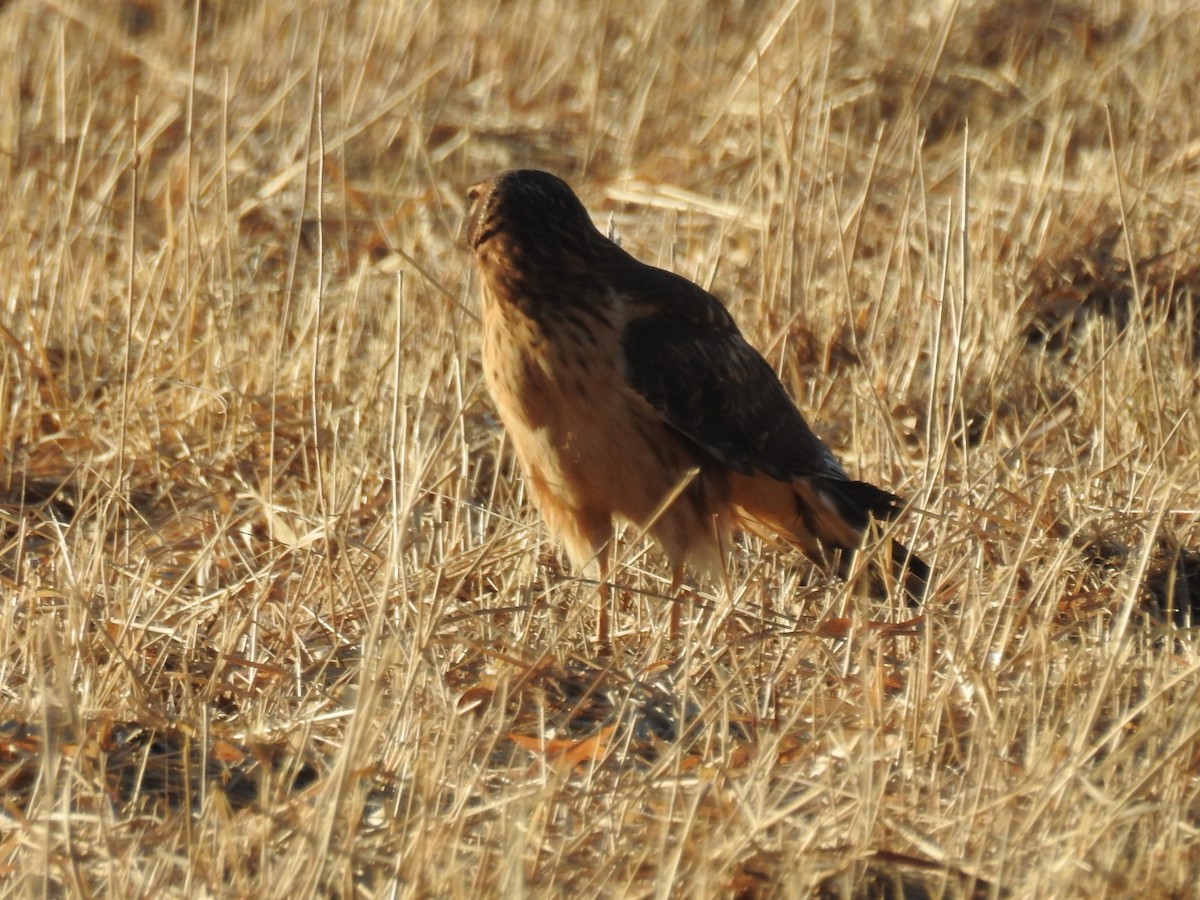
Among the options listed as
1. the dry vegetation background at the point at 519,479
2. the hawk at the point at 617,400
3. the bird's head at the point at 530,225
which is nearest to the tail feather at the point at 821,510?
the hawk at the point at 617,400

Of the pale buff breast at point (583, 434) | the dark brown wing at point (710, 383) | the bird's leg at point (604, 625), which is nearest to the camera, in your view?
the bird's leg at point (604, 625)

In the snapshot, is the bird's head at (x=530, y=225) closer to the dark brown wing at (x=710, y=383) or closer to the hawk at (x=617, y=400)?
the hawk at (x=617, y=400)

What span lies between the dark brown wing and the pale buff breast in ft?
0.21

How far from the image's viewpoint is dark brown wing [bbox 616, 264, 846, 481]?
4949 mm

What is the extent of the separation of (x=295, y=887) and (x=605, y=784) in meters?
0.81

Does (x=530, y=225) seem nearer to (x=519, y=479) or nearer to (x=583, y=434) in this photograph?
(x=583, y=434)

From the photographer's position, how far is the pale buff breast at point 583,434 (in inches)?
190

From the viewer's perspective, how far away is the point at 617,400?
4891 mm

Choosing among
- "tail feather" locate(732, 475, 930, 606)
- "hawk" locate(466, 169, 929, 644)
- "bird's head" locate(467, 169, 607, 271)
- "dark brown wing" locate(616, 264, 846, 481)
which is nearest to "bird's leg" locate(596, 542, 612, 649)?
"hawk" locate(466, 169, 929, 644)

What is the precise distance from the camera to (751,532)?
5512 mm

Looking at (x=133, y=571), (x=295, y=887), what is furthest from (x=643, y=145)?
(x=295, y=887)

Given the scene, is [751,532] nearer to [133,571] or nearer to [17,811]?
[133,571]

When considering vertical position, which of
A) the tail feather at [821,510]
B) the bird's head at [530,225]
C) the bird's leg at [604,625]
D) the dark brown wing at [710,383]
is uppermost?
the bird's head at [530,225]

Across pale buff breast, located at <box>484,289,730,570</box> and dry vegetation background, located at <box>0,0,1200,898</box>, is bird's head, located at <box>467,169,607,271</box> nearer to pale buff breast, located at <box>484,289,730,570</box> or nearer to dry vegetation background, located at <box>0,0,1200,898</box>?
pale buff breast, located at <box>484,289,730,570</box>
